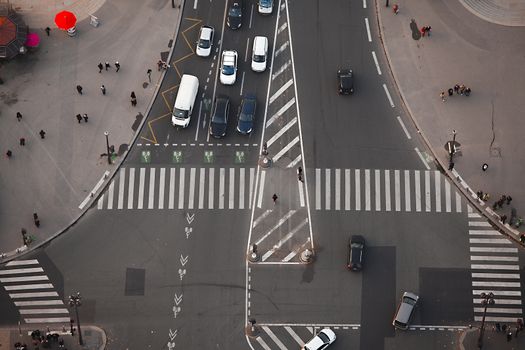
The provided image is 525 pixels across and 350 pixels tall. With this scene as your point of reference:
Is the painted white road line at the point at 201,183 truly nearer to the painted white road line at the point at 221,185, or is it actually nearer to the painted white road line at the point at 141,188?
the painted white road line at the point at 221,185

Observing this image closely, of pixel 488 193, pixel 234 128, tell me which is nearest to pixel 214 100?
pixel 234 128

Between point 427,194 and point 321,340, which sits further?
point 427,194

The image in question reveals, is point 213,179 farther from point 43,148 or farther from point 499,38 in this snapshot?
point 499,38

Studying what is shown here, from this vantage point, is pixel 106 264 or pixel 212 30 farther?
pixel 212 30

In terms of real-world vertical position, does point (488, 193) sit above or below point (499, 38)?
below

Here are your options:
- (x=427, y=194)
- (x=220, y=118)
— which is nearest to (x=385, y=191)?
(x=427, y=194)

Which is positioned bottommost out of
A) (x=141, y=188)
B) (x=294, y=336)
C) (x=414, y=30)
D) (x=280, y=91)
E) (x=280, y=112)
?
(x=294, y=336)

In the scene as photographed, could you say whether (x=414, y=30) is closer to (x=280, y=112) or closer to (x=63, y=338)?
(x=280, y=112)
